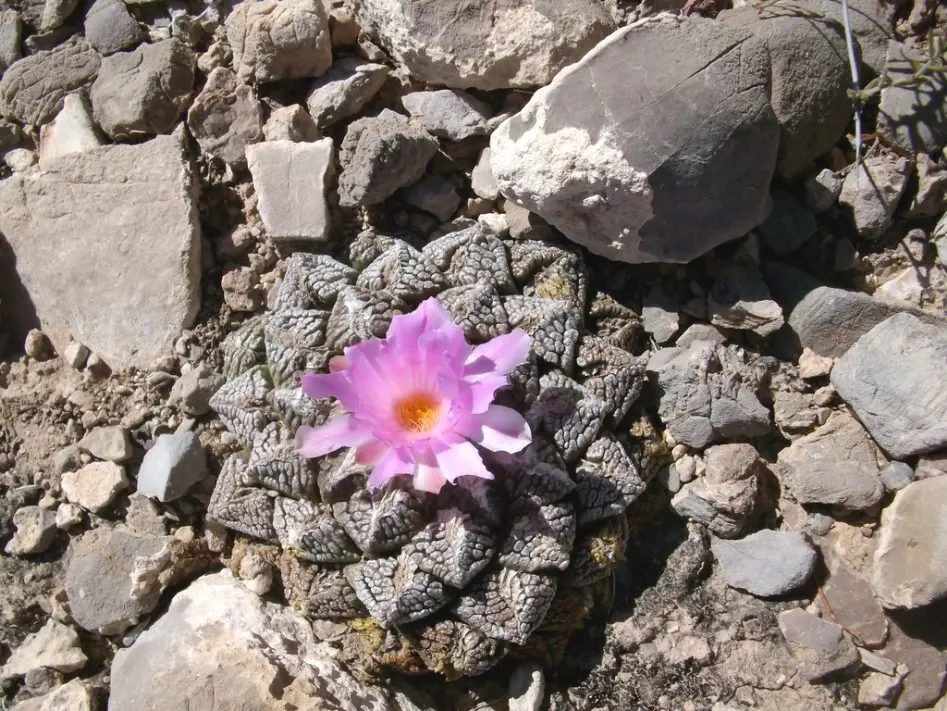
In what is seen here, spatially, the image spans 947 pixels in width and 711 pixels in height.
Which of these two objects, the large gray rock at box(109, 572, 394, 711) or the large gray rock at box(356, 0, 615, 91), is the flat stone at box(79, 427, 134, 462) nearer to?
the large gray rock at box(109, 572, 394, 711)

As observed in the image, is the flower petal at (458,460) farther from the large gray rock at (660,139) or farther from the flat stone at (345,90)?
the flat stone at (345,90)

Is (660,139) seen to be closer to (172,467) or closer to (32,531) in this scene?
(172,467)

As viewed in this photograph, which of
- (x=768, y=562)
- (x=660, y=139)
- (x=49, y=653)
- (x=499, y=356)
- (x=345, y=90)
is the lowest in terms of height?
(x=49, y=653)

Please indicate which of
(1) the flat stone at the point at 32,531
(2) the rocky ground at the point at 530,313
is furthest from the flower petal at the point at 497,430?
(1) the flat stone at the point at 32,531

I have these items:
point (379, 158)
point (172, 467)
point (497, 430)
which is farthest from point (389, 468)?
point (379, 158)

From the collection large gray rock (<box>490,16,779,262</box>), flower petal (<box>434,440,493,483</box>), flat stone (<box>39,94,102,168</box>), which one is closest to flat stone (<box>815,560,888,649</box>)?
large gray rock (<box>490,16,779,262</box>)

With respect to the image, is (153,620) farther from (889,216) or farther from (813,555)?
(889,216)
